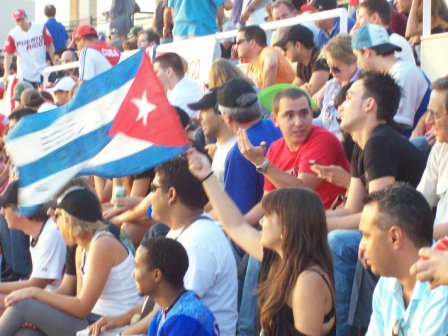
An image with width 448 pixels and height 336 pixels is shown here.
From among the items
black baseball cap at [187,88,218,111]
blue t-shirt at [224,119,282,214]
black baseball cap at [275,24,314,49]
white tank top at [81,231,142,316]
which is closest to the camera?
white tank top at [81,231,142,316]

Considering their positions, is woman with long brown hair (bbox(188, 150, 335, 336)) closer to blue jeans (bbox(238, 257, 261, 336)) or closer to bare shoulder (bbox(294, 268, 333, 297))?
bare shoulder (bbox(294, 268, 333, 297))

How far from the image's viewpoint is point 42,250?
851cm

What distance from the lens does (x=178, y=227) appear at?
6758 millimetres

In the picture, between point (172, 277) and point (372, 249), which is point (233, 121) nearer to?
point (172, 277)

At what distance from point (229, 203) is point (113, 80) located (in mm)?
→ 1136

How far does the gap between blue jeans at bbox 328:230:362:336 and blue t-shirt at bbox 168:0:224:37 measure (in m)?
8.11

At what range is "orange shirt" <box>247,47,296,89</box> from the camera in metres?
10.6

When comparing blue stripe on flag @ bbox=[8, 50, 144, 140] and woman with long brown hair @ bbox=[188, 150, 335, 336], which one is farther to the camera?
blue stripe on flag @ bbox=[8, 50, 144, 140]

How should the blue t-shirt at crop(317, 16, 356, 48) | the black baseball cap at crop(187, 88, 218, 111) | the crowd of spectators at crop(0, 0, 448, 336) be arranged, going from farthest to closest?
the blue t-shirt at crop(317, 16, 356, 48)
the black baseball cap at crop(187, 88, 218, 111)
the crowd of spectators at crop(0, 0, 448, 336)

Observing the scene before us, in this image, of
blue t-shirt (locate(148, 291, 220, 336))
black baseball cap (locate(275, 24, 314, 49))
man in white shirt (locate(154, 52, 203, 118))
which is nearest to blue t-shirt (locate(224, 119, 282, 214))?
blue t-shirt (locate(148, 291, 220, 336))

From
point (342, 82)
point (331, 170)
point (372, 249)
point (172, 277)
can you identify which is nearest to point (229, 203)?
point (172, 277)

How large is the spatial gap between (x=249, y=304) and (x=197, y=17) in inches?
314

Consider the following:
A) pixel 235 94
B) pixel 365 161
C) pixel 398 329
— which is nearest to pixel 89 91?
pixel 235 94

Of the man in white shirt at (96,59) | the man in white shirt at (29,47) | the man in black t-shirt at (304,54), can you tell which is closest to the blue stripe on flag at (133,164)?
the man in black t-shirt at (304,54)
